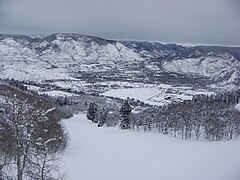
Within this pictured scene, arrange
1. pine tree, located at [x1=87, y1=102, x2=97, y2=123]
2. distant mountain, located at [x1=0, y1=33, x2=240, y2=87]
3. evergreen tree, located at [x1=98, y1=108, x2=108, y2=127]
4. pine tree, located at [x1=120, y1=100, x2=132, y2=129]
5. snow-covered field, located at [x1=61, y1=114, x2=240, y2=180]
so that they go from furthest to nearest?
distant mountain, located at [x1=0, y1=33, x2=240, y2=87] < pine tree, located at [x1=87, y1=102, x2=97, y2=123] < evergreen tree, located at [x1=98, y1=108, x2=108, y2=127] < pine tree, located at [x1=120, y1=100, x2=132, y2=129] < snow-covered field, located at [x1=61, y1=114, x2=240, y2=180]

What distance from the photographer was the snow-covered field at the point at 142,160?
46.7 feet

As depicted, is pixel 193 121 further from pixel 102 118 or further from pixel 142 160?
pixel 142 160

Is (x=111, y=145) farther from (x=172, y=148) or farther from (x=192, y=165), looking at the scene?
(x=192, y=165)

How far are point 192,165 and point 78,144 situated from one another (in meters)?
9.54

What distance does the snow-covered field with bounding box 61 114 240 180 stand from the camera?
14.2 meters

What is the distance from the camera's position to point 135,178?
14078 mm

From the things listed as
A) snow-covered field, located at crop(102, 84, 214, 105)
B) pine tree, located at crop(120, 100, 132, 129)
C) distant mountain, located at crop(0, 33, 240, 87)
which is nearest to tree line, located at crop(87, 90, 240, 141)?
pine tree, located at crop(120, 100, 132, 129)

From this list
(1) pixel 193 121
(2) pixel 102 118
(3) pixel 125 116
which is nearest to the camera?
(1) pixel 193 121

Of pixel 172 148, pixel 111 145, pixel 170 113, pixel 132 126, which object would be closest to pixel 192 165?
pixel 172 148

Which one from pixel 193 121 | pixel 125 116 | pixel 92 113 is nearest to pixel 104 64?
pixel 92 113

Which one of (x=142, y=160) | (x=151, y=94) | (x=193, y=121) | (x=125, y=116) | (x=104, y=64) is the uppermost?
(x=142, y=160)

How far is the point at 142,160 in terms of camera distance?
58.4 feet

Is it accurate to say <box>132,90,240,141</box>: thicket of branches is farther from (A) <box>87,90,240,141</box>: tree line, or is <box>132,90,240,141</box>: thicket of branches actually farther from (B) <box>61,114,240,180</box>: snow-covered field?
(B) <box>61,114,240,180</box>: snow-covered field

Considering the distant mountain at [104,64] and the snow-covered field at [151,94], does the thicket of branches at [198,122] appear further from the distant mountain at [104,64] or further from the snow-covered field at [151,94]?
the distant mountain at [104,64]
